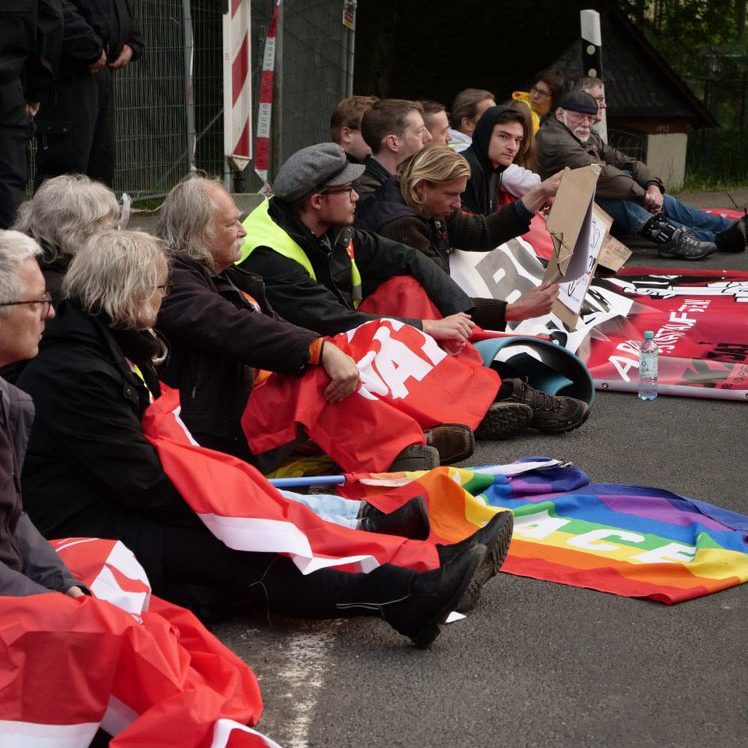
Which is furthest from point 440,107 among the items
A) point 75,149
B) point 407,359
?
point 407,359

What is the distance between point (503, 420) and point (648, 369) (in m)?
1.35

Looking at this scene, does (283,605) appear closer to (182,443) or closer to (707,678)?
(182,443)

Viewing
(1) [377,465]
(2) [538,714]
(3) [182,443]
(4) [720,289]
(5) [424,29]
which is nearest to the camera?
(2) [538,714]

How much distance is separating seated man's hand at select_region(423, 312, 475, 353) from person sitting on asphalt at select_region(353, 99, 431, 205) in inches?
64.4

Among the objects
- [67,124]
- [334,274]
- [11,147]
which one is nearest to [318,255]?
[334,274]

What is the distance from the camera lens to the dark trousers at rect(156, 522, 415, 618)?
3.91 meters

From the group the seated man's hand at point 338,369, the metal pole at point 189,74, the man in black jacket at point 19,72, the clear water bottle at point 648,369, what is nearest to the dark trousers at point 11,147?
the man in black jacket at point 19,72

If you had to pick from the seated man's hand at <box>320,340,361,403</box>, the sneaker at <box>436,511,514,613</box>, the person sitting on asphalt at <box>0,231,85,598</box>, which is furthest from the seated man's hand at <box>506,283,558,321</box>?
Result: the person sitting on asphalt at <box>0,231,85,598</box>

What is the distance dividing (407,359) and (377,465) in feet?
2.14

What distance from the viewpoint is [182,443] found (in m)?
4.07

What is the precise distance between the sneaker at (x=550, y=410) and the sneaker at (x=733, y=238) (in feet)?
21.5

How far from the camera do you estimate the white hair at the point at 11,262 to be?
344cm

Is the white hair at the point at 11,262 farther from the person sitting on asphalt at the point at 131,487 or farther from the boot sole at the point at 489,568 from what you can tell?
the boot sole at the point at 489,568

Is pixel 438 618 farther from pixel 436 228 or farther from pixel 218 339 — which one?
pixel 436 228
